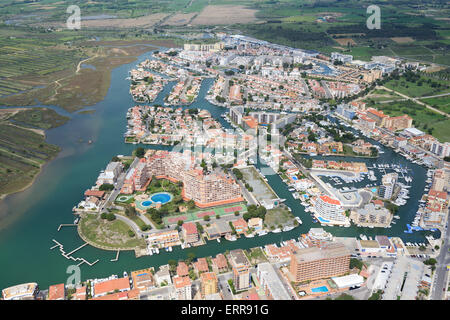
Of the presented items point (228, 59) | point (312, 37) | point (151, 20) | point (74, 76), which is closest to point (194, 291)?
point (74, 76)

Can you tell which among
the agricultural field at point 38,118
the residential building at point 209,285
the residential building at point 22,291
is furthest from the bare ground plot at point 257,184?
the agricultural field at point 38,118

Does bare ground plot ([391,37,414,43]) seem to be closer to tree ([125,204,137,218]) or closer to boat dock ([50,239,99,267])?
tree ([125,204,137,218])

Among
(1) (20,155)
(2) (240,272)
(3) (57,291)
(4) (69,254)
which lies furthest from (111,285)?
(1) (20,155)

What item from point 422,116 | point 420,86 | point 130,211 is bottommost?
point 130,211

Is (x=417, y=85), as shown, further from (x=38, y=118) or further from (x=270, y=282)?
(x=38, y=118)

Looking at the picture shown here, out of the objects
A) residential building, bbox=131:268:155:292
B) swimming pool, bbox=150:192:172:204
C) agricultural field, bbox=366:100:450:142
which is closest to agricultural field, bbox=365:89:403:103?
agricultural field, bbox=366:100:450:142

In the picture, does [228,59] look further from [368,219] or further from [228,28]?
[368,219]
